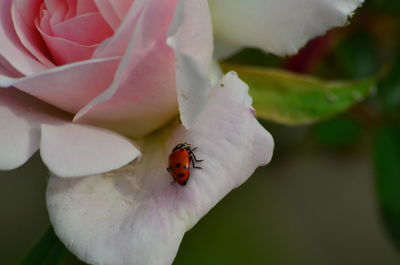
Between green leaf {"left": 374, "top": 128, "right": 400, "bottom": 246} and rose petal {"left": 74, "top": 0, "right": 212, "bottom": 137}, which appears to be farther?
green leaf {"left": 374, "top": 128, "right": 400, "bottom": 246}

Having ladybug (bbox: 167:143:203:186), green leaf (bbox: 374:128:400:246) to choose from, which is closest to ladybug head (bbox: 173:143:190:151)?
ladybug (bbox: 167:143:203:186)

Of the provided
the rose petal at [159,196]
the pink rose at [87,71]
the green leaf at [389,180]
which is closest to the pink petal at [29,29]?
the pink rose at [87,71]

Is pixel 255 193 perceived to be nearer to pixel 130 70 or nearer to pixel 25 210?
pixel 25 210

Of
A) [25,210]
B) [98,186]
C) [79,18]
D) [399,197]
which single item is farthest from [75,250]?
[25,210]

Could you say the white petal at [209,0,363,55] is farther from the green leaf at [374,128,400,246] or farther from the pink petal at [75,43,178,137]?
the green leaf at [374,128,400,246]

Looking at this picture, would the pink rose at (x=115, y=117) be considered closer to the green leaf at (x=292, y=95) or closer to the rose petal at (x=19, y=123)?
the rose petal at (x=19, y=123)

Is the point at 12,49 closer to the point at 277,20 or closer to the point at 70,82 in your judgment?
the point at 70,82

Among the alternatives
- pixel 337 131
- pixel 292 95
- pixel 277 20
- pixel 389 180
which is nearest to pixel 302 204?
pixel 337 131
